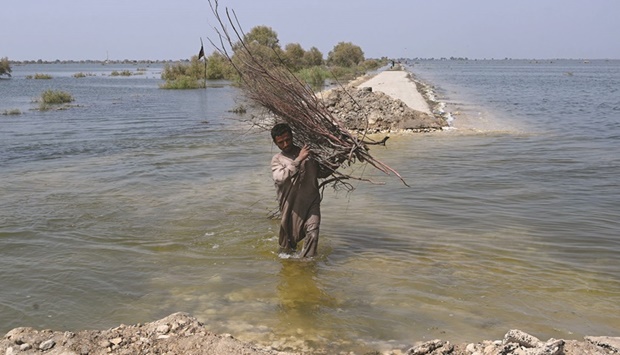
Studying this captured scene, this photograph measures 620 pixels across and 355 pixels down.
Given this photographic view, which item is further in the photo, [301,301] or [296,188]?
[296,188]

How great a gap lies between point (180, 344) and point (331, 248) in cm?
287

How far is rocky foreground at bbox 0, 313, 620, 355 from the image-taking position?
325cm

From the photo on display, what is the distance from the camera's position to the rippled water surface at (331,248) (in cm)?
434

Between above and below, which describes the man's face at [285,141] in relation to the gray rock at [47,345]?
above

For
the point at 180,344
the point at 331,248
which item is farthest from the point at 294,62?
the point at 180,344

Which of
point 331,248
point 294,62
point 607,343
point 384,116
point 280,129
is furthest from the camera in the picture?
point 294,62

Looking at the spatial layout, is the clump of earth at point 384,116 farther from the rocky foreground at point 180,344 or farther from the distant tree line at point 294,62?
the rocky foreground at point 180,344

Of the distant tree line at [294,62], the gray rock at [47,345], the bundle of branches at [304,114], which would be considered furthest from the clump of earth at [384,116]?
the gray rock at [47,345]

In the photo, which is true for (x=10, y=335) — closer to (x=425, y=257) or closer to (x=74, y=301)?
(x=74, y=301)

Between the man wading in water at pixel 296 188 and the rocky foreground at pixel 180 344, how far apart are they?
176cm

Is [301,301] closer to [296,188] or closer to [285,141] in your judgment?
[296,188]

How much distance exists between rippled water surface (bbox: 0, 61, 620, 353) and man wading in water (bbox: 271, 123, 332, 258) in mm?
308

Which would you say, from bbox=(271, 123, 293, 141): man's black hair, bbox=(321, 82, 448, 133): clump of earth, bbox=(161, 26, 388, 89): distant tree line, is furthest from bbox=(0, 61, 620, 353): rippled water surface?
bbox=(161, 26, 388, 89): distant tree line

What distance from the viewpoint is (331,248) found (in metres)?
6.15
